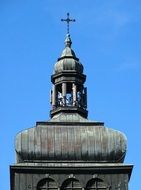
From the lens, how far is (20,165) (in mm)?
50219

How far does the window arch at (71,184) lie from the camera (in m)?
50.1

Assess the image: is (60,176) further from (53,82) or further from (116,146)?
(53,82)

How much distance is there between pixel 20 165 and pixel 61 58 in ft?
24.8

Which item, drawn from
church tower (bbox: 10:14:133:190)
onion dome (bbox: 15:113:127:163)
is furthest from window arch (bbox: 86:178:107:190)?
onion dome (bbox: 15:113:127:163)

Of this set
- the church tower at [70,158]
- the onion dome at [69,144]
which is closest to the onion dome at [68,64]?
the church tower at [70,158]

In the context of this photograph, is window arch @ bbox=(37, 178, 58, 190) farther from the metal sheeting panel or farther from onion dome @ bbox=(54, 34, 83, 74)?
onion dome @ bbox=(54, 34, 83, 74)

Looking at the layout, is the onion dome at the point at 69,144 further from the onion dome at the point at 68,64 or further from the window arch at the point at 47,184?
the onion dome at the point at 68,64

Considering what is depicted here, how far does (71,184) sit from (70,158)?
1.29m

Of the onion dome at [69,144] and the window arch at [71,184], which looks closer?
the window arch at [71,184]

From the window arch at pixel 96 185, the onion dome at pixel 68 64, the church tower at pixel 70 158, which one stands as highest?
the onion dome at pixel 68 64

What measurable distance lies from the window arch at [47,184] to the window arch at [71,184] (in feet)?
1.56

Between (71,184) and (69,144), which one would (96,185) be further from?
(69,144)

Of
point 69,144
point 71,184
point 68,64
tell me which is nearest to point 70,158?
point 69,144

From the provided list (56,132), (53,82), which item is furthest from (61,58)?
(56,132)
